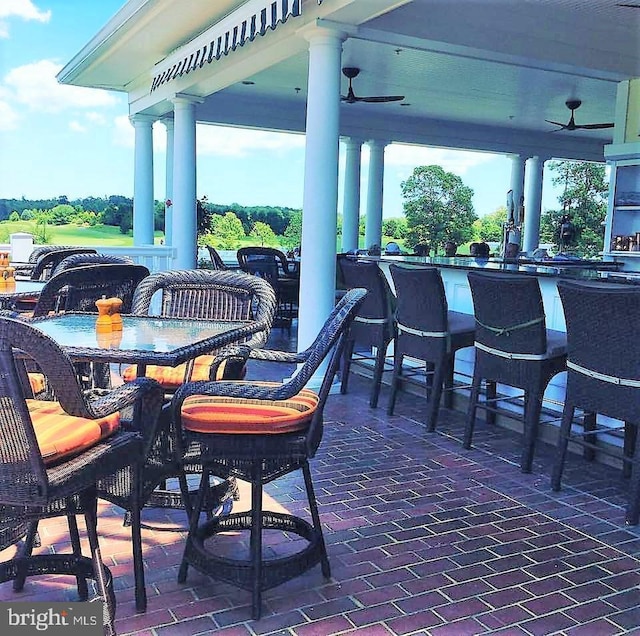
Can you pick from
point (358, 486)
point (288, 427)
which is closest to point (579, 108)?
point (358, 486)

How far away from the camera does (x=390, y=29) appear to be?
206 inches

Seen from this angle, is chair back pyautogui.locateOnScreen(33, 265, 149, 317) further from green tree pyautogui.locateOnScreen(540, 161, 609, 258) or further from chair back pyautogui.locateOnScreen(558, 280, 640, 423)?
green tree pyautogui.locateOnScreen(540, 161, 609, 258)

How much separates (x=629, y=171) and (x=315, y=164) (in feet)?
16.0

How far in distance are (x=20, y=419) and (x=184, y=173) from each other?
681 cm

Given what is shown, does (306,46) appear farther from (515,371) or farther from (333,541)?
Result: (333,541)

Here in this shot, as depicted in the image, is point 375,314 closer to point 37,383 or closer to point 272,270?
point 37,383

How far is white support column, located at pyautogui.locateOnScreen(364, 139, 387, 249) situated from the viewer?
12219 millimetres

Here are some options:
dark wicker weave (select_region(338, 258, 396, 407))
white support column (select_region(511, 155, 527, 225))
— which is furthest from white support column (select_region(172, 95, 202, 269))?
white support column (select_region(511, 155, 527, 225))

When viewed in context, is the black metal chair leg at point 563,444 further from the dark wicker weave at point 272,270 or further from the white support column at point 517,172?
the white support column at point 517,172

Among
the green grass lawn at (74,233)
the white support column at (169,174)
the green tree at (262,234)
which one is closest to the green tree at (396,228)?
the green tree at (262,234)

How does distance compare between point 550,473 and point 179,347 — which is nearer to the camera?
point 179,347

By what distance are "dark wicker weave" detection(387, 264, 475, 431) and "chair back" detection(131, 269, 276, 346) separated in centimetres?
129

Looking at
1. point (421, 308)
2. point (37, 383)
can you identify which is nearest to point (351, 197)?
point (421, 308)

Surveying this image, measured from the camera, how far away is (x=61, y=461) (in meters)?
1.83
